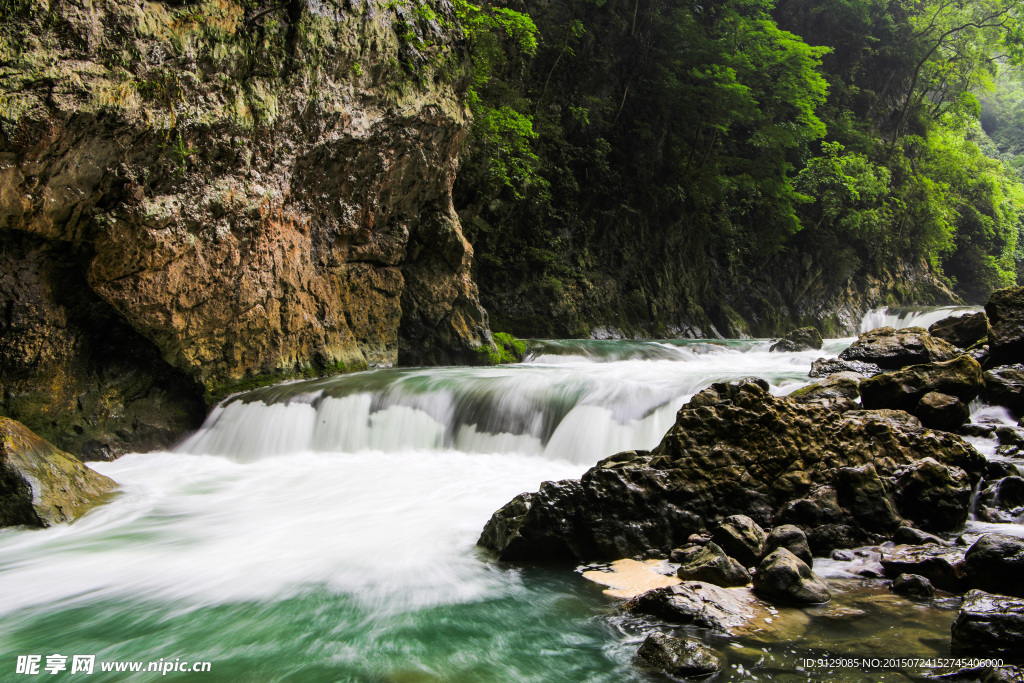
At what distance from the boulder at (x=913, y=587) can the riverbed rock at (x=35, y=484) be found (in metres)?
6.33

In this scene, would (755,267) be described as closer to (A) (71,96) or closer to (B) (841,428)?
(B) (841,428)

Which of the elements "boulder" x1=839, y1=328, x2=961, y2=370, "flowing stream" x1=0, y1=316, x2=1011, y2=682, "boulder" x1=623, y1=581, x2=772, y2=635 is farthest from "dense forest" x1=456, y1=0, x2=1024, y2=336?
"boulder" x1=623, y1=581, x2=772, y2=635

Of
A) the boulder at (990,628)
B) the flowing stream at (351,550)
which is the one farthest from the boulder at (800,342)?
the boulder at (990,628)

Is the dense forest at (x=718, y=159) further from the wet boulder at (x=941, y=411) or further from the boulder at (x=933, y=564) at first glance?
the boulder at (x=933, y=564)

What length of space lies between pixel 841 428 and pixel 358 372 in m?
7.78

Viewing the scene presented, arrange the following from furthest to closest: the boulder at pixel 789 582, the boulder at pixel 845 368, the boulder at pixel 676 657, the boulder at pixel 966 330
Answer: the boulder at pixel 966 330 < the boulder at pixel 845 368 < the boulder at pixel 789 582 < the boulder at pixel 676 657

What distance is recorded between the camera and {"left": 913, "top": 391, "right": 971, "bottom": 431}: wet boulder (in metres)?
6.08

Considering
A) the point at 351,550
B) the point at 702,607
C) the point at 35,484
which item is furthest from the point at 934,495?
the point at 35,484

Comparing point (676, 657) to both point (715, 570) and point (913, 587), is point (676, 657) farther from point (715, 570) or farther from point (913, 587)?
point (913, 587)

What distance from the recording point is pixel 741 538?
4.08 meters

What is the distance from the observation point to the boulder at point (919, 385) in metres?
6.49

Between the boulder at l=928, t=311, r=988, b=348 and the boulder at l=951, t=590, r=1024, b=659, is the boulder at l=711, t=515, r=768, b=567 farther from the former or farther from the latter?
the boulder at l=928, t=311, r=988, b=348

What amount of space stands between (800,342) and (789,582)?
14.0 m

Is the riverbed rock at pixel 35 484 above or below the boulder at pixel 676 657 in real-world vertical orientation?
above
